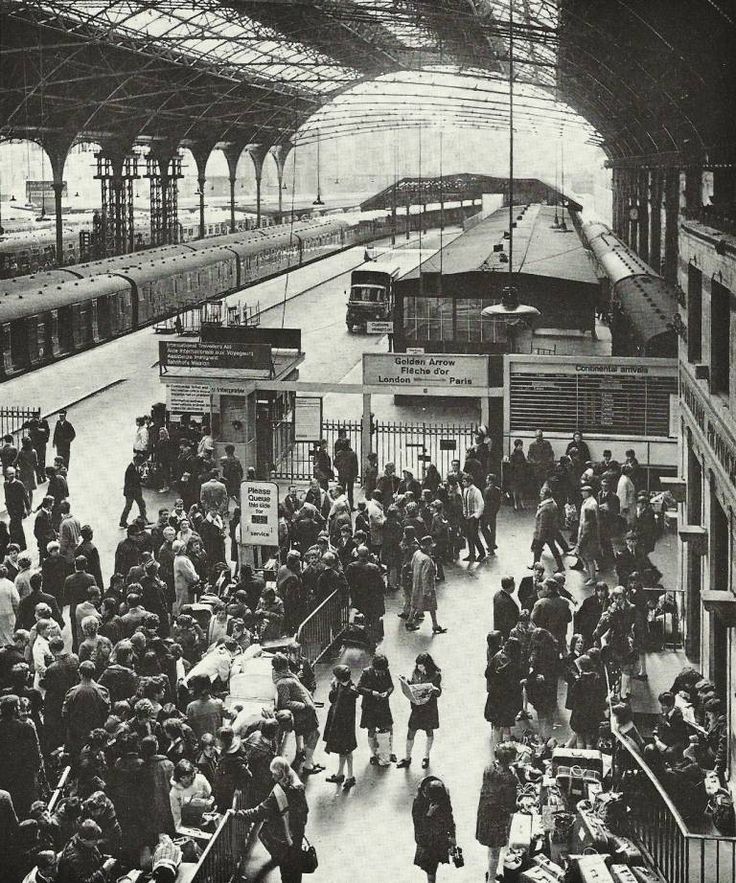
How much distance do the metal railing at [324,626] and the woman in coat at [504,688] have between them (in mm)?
2633

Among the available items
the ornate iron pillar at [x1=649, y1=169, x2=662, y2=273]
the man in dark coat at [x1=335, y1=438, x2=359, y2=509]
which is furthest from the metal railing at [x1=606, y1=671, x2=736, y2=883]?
the ornate iron pillar at [x1=649, y1=169, x2=662, y2=273]

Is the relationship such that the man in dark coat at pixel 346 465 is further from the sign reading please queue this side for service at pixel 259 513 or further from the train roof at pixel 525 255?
the train roof at pixel 525 255

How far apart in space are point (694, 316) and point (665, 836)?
8529mm

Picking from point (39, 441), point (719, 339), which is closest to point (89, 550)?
point (719, 339)

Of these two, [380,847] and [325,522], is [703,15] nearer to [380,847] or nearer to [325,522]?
[325,522]

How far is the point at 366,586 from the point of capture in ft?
46.9

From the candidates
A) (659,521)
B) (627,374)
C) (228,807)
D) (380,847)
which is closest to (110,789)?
(228,807)

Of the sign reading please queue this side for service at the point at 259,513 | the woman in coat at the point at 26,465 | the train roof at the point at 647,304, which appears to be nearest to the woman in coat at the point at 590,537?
the sign reading please queue this side for service at the point at 259,513

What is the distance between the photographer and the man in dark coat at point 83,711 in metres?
10.1

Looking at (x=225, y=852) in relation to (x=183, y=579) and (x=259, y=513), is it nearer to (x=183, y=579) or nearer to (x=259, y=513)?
(x=183, y=579)

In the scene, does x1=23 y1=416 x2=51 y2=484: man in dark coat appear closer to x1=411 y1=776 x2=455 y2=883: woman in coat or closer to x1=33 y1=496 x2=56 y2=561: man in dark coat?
x1=33 y1=496 x2=56 y2=561: man in dark coat

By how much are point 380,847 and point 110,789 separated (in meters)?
2.29

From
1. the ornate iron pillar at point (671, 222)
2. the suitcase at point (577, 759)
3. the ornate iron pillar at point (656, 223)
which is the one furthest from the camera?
the ornate iron pillar at point (656, 223)

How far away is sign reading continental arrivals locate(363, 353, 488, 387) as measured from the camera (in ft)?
70.7
